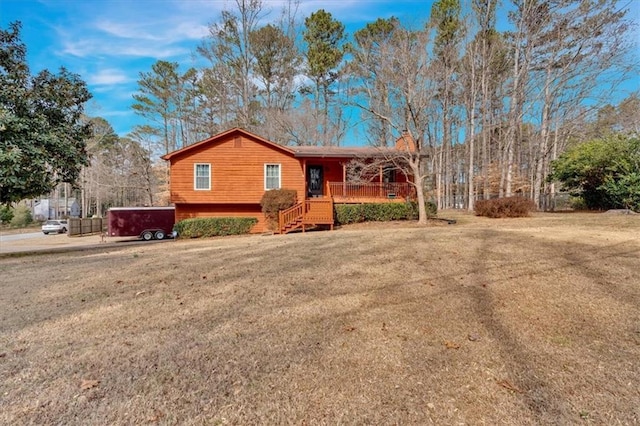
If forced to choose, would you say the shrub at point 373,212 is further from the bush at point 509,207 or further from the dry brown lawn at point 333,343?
the dry brown lawn at point 333,343

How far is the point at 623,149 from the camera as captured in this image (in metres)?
14.4

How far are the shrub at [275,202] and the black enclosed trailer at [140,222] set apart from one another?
8284mm

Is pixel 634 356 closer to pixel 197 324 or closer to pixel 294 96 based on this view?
pixel 197 324

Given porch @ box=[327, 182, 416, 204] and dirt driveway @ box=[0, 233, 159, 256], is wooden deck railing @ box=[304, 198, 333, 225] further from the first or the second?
dirt driveway @ box=[0, 233, 159, 256]

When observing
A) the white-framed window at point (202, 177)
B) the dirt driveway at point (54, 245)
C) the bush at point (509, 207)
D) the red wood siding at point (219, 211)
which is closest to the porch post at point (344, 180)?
the red wood siding at point (219, 211)

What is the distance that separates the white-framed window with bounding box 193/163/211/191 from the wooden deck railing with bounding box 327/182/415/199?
6486mm

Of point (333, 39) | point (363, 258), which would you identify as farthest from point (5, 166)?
point (333, 39)

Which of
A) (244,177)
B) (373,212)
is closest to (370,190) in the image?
(373,212)

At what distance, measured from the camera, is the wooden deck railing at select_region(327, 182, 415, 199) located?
17.6 metres

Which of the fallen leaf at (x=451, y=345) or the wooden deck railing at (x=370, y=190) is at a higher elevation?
the wooden deck railing at (x=370, y=190)

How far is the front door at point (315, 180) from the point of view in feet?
64.6

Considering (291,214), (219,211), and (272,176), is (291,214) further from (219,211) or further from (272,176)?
(219,211)

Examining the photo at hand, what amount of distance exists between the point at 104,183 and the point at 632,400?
154 ft

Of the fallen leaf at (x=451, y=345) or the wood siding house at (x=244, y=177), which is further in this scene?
the wood siding house at (x=244, y=177)
